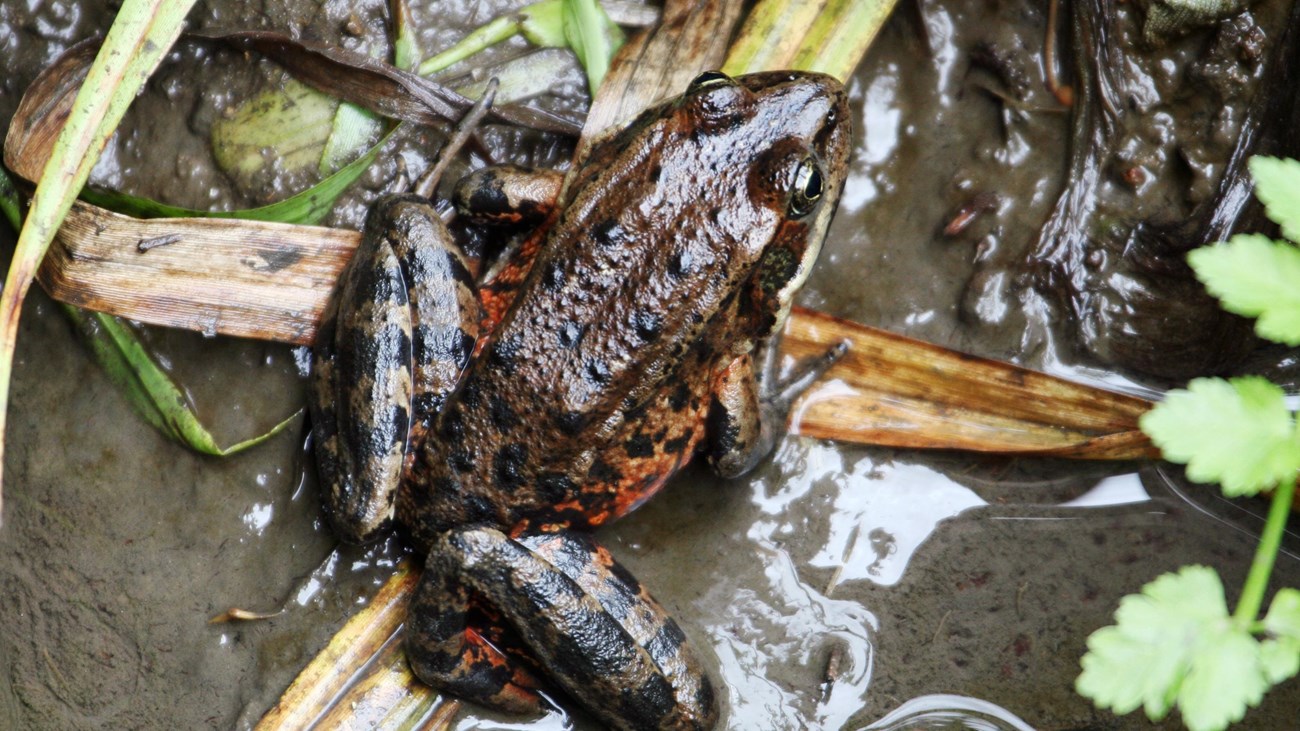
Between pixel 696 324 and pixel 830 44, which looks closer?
pixel 696 324

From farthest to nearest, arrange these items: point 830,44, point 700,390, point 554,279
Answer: point 830,44 < point 700,390 < point 554,279

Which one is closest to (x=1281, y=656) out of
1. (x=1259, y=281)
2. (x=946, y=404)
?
(x=1259, y=281)

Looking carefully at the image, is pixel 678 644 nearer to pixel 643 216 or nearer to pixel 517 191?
pixel 643 216

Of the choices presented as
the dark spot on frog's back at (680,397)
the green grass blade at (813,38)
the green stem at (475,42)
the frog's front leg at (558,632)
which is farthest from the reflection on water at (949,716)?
the green stem at (475,42)

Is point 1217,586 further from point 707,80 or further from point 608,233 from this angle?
point 707,80

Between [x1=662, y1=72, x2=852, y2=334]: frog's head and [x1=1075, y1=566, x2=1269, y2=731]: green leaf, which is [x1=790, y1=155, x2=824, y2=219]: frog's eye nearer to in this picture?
[x1=662, y1=72, x2=852, y2=334]: frog's head

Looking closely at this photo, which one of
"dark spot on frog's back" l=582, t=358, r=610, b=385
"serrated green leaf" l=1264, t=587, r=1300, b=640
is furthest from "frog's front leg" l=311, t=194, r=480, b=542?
"serrated green leaf" l=1264, t=587, r=1300, b=640

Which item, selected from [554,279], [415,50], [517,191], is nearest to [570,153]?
[517,191]

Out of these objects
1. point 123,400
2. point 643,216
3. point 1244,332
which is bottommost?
point 123,400
